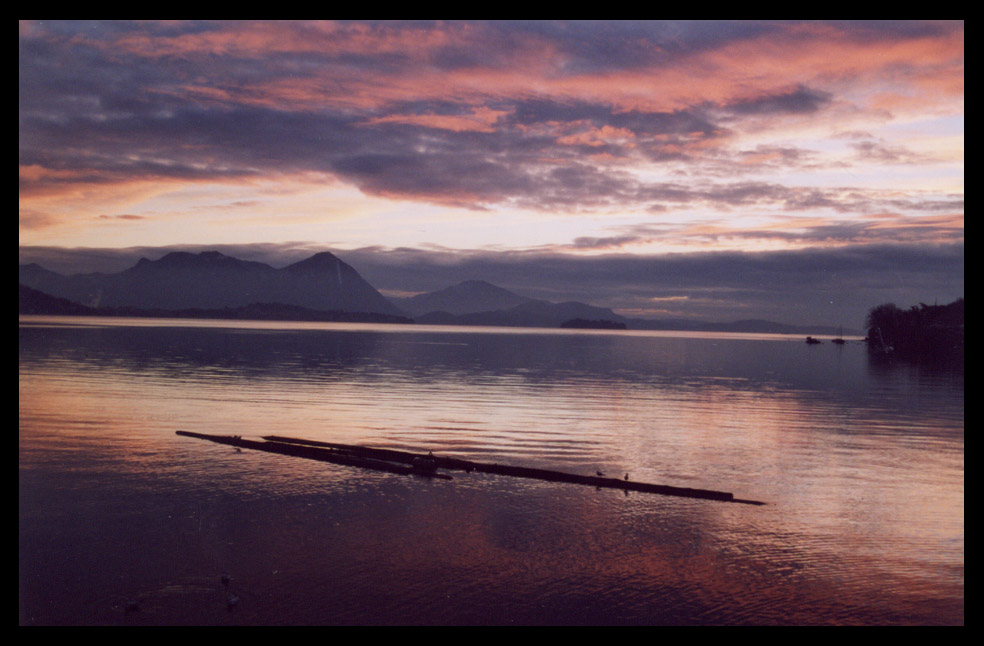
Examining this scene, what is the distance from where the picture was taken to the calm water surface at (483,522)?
1404 cm

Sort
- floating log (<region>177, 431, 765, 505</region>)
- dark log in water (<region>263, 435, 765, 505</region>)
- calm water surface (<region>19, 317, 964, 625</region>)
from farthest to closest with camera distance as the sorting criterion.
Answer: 1. floating log (<region>177, 431, 765, 505</region>)
2. dark log in water (<region>263, 435, 765, 505</region>)
3. calm water surface (<region>19, 317, 964, 625</region>)

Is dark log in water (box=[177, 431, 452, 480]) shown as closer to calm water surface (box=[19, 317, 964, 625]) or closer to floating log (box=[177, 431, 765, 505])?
floating log (box=[177, 431, 765, 505])

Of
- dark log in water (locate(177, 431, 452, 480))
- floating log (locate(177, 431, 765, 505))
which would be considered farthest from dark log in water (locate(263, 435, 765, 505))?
dark log in water (locate(177, 431, 452, 480))

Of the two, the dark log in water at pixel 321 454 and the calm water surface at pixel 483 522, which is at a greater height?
the dark log in water at pixel 321 454

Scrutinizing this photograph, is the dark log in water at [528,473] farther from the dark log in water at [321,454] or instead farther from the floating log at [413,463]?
the dark log in water at [321,454]

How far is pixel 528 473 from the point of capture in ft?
78.3

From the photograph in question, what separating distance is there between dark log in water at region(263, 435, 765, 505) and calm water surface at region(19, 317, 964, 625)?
0.52m

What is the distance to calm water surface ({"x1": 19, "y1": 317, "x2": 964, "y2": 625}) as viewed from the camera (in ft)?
46.1

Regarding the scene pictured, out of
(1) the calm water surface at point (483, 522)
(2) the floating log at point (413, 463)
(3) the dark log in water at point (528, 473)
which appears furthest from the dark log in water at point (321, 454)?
(1) the calm water surface at point (483, 522)

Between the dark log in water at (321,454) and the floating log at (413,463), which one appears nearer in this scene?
the floating log at (413,463)

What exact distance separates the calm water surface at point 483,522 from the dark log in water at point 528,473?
1.70ft

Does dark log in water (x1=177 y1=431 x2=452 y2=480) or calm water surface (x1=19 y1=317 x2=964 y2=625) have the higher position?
dark log in water (x1=177 y1=431 x2=452 y2=480)
